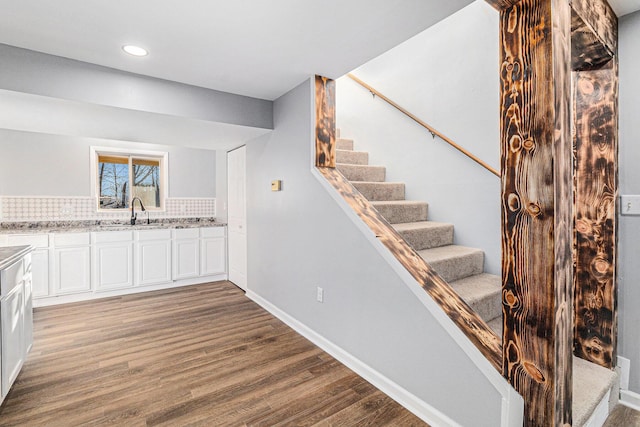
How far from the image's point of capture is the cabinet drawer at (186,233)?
4430 millimetres

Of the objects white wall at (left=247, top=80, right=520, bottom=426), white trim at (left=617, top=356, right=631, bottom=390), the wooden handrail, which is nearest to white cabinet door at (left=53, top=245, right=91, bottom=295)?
white wall at (left=247, top=80, right=520, bottom=426)

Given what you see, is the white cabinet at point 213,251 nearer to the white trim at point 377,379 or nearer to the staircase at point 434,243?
the white trim at point 377,379

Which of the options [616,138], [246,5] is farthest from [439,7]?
[616,138]

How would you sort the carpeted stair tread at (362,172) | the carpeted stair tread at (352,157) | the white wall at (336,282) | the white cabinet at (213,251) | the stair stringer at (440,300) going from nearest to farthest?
the stair stringer at (440,300), the white wall at (336,282), the carpeted stair tread at (362,172), the carpeted stair tread at (352,157), the white cabinet at (213,251)

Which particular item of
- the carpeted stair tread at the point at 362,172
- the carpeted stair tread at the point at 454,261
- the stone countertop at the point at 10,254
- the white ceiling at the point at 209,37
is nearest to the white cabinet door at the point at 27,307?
the stone countertop at the point at 10,254

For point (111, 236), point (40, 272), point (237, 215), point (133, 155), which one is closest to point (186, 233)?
point (237, 215)

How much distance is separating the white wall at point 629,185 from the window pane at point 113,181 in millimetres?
5505

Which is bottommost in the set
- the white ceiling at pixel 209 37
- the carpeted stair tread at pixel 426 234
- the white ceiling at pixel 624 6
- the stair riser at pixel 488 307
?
the stair riser at pixel 488 307

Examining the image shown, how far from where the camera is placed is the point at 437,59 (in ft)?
9.94

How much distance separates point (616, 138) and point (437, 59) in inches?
66.1

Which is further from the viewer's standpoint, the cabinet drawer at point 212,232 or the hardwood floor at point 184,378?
the cabinet drawer at point 212,232

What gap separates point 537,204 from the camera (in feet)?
4.23

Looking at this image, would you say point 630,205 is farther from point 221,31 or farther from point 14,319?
point 14,319

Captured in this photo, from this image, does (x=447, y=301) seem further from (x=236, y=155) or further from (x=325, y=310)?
(x=236, y=155)
